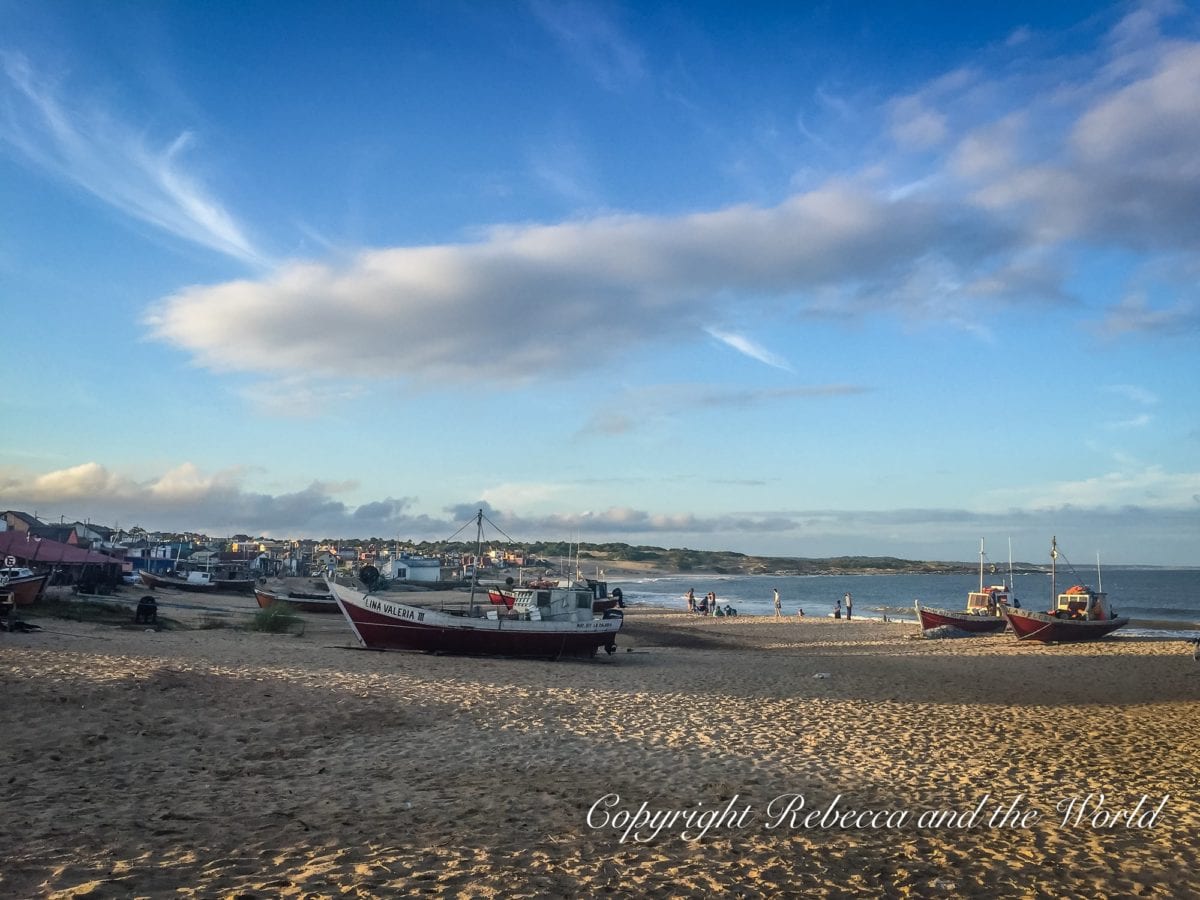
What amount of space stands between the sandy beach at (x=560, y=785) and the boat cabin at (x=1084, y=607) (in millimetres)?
18232

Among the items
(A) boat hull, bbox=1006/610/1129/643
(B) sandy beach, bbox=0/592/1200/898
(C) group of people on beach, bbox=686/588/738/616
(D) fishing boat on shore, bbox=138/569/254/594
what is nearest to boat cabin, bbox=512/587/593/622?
(B) sandy beach, bbox=0/592/1200/898

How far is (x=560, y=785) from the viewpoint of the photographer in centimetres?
973

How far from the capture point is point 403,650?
25031mm

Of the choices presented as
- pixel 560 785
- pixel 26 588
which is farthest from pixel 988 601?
pixel 26 588

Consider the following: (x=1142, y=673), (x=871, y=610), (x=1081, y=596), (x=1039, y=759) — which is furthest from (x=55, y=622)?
(x=871, y=610)

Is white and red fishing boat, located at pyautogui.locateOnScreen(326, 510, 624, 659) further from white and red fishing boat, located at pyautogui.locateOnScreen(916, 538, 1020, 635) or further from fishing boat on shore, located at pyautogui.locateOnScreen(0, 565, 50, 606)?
white and red fishing boat, located at pyautogui.locateOnScreen(916, 538, 1020, 635)

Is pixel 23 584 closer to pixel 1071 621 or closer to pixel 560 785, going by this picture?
pixel 560 785

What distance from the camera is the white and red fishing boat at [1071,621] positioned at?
3538 cm

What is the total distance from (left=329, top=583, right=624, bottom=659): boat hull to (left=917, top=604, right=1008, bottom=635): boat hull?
24.2 metres

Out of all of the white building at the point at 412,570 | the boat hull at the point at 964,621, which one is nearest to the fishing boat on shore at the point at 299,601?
the boat hull at the point at 964,621

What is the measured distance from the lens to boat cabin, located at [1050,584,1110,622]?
120 feet

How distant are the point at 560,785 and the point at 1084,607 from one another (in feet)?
114

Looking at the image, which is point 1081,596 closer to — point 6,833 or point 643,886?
point 643,886

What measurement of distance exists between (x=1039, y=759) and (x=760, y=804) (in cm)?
560
